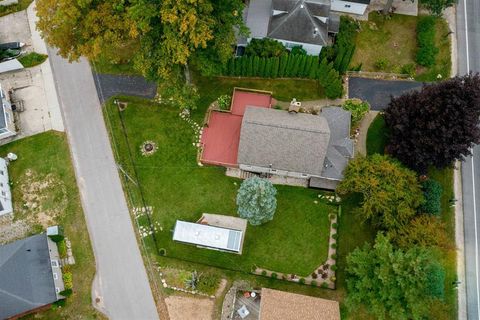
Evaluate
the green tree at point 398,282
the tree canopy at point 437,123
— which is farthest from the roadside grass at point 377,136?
the green tree at point 398,282

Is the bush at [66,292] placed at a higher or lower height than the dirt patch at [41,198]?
lower

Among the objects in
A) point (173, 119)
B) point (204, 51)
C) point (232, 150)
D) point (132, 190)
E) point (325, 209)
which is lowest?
point (325, 209)

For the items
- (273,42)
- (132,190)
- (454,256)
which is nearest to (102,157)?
(132,190)

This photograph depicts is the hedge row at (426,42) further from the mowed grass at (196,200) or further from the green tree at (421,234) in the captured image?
the mowed grass at (196,200)

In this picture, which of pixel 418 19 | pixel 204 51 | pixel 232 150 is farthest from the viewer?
pixel 418 19

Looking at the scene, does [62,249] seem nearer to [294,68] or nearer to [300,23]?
[294,68]

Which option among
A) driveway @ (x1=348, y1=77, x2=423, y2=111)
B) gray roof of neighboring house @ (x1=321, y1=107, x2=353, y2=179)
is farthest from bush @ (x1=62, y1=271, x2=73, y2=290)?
driveway @ (x1=348, y1=77, x2=423, y2=111)

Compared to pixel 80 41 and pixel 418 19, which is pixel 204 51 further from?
pixel 418 19
